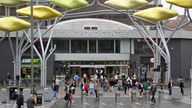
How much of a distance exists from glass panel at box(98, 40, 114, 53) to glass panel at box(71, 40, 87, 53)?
6.98ft

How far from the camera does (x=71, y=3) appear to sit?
163 feet

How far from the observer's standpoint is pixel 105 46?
227ft

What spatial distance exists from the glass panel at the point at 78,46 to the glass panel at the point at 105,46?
6.98ft

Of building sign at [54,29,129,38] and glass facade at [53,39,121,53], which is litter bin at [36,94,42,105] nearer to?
building sign at [54,29,129,38]

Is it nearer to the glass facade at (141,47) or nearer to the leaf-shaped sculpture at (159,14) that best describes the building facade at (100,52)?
the glass facade at (141,47)

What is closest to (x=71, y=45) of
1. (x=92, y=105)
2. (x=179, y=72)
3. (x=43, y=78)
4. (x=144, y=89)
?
(x=179, y=72)

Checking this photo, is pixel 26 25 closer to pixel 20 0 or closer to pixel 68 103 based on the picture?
pixel 20 0

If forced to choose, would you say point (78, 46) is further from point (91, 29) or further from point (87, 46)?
point (91, 29)

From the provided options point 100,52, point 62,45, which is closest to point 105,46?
point 100,52

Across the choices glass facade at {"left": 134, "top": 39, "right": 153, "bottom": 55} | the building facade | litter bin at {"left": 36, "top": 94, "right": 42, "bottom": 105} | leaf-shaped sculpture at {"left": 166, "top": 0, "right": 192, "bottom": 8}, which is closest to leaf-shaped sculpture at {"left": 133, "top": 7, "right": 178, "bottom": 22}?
leaf-shaped sculpture at {"left": 166, "top": 0, "right": 192, "bottom": 8}

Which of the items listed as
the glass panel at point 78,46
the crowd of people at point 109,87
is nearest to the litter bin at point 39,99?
the crowd of people at point 109,87

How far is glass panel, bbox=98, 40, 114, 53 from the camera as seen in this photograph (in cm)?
6906

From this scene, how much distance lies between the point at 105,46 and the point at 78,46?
150 inches

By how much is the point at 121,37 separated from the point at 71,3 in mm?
18546
